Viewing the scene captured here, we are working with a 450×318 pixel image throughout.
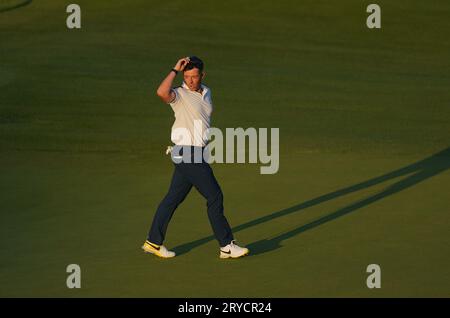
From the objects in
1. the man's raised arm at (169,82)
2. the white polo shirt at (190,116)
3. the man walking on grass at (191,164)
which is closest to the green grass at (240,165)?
the man walking on grass at (191,164)

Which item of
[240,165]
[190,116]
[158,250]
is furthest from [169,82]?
[240,165]

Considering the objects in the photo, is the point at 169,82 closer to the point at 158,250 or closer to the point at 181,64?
the point at 181,64

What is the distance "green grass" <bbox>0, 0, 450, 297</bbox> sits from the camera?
12.3m

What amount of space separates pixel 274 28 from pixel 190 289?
16.4 metres

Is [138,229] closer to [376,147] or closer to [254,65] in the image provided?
[376,147]

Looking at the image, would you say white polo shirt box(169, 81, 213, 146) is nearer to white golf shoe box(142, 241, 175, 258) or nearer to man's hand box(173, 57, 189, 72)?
man's hand box(173, 57, 189, 72)

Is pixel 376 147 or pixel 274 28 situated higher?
pixel 274 28

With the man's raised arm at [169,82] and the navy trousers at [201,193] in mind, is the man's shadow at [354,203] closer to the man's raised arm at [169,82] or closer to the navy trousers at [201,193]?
the navy trousers at [201,193]

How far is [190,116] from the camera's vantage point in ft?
40.1

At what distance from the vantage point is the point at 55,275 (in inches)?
473

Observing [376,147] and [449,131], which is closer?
[376,147]

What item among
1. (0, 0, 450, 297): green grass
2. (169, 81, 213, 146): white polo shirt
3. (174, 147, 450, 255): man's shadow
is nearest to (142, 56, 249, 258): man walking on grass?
(169, 81, 213, 146): white polo shirt

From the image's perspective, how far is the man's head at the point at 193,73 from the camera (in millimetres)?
12031

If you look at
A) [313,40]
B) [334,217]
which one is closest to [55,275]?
[334,217]
